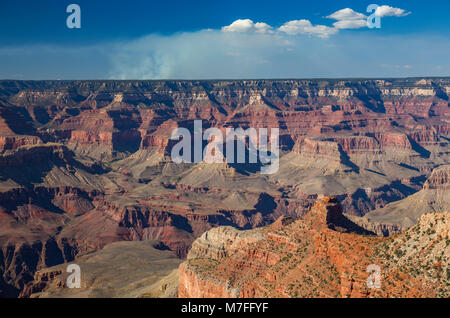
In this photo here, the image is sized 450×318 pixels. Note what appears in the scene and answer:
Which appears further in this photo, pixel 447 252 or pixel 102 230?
pixel 102 230

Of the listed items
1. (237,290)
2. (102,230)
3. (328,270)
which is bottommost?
(102,230)

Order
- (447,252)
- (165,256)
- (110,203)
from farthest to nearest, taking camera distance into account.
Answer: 1. (110,203)
2. (165,256)
3. (447,252)

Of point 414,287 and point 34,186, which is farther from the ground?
point 414,287

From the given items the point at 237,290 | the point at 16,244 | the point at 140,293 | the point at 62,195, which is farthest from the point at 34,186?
the point at 237,290

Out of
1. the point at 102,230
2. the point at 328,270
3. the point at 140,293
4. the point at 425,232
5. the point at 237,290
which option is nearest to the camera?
the point at 425,232

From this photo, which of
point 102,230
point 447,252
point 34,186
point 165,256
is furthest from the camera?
point 34,186

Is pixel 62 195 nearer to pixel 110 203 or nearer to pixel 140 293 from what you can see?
pixel 110 203
